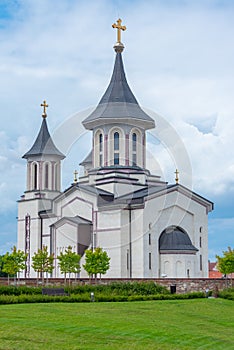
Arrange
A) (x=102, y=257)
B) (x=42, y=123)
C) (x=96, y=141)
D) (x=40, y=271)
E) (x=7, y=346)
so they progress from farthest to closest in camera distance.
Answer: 1. (x=42, y=123)
2. (x=96, y=141)
3. (x=40, y=271)
4. (x=102, y=257)
5. (x=7, y=346)

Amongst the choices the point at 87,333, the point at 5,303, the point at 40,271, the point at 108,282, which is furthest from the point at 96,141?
the point at 87,333

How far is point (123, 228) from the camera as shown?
44.2 m

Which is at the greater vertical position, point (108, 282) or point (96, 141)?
point (96, 141)

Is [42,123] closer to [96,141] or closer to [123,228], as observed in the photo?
[96,141]

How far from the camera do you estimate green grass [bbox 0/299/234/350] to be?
46.2 ft

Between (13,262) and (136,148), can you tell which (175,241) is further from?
(13,262)

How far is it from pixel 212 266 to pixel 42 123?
30.7 meters

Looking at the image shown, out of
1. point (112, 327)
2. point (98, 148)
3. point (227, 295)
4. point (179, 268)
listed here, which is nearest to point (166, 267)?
point (179, 268)

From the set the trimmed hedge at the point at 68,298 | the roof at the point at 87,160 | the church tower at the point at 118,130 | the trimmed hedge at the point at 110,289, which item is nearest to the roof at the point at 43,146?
the church tower at the point at 118,130

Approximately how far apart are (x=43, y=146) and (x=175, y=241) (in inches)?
Result: 601

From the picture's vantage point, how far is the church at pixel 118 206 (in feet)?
145

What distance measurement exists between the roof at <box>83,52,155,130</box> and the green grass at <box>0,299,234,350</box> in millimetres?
27170

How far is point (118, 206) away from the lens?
44375 mm

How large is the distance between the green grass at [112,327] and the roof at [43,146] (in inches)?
1196
